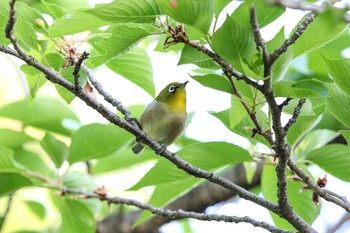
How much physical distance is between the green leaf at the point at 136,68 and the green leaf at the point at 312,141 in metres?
0.83

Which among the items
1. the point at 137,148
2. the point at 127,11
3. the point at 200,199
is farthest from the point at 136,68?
the point at 200,199

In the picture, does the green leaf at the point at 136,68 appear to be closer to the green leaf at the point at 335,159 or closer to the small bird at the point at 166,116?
the green leaf at the point at 335,159

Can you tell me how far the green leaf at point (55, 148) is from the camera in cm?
386

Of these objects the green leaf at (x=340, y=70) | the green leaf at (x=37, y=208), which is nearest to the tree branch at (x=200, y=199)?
the green leaf at (x=37, y=208)

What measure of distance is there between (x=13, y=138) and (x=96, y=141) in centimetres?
90

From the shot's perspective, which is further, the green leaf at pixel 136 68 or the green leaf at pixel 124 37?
the green leaf at pixel 136 68

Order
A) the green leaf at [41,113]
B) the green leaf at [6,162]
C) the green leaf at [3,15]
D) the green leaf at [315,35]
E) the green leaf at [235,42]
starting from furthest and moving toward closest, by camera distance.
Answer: the green leaf at [41,113] < the green leaf at [6,162] < the green leaf at [3,15] < the green leaf at [315,35] < the green leaf at [235,42]

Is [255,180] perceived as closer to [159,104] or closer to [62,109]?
[159,104]

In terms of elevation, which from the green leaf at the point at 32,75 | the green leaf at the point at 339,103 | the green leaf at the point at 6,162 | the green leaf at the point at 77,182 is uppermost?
the green leaf at the point at 339,103

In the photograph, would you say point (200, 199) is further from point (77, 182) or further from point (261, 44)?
point (261, 44)

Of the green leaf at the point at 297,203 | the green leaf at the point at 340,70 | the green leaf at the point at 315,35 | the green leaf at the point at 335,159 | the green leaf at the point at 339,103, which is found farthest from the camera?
the green leaf at the point at 297,203

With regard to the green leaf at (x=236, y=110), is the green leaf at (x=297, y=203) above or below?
below

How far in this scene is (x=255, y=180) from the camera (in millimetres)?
4566

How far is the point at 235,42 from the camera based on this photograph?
80.1 inches
